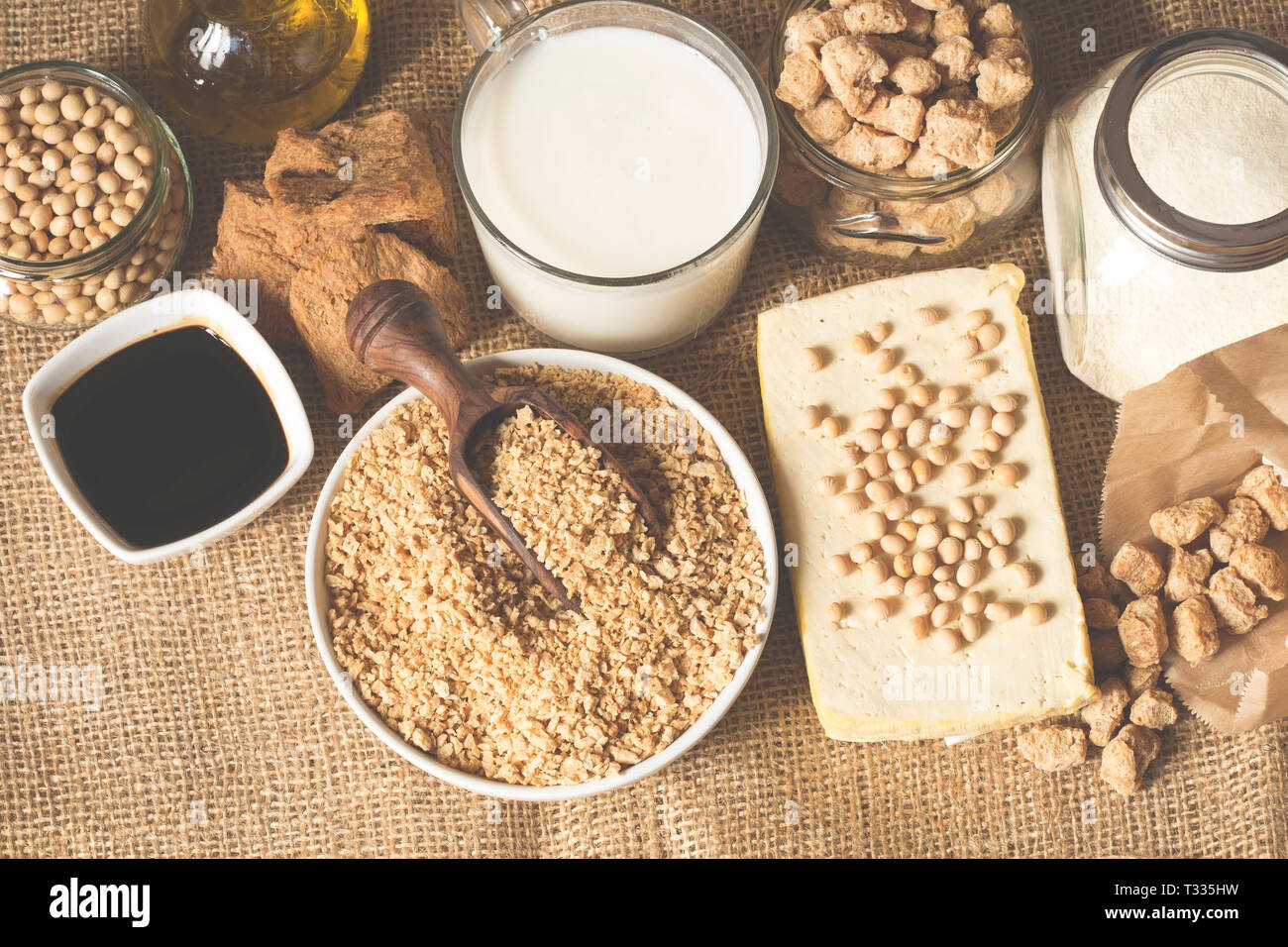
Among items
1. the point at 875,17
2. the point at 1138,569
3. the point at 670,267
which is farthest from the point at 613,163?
the point at 1138,569

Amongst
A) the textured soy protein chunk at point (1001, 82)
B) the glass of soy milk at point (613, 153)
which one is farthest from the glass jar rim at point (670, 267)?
the textured soy protein chunk at point (1001, 82)

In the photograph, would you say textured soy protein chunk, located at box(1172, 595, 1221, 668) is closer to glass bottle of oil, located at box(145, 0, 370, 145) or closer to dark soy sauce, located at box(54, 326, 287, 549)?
dark soy sauce, located at box(54, 326, 287, 549)

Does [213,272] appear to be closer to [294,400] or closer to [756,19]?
[294,400]

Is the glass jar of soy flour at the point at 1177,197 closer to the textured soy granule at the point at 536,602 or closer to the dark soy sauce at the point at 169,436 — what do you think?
the textured soy granule at the point at 536,602

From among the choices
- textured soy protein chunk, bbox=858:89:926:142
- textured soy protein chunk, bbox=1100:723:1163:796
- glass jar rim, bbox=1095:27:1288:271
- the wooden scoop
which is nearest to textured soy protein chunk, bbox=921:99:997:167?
textured soy protein chunk, bbox=858:89:926:142

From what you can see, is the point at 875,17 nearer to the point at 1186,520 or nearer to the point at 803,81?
the point at 803,81
